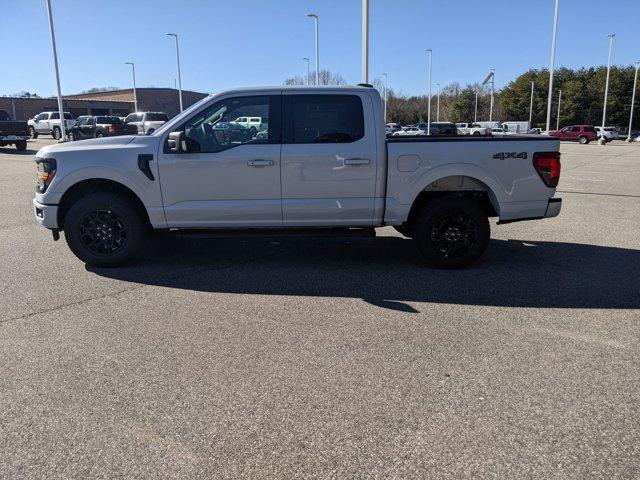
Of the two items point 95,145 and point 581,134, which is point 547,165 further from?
point 581,134

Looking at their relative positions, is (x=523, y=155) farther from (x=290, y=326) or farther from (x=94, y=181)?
(x=94, y=181)

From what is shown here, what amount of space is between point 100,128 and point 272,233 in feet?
116

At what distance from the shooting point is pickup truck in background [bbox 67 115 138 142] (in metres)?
36.4

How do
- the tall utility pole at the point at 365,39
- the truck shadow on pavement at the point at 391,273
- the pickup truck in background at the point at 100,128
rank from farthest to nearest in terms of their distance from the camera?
the pickup truck in background at the point at 100,128 → the tall utility pole at the point at 365,39 → the truck shadow on pavement at the point at 391,273

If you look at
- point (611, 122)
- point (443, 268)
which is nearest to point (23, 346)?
point (443, 268)

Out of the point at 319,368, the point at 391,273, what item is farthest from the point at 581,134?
the point at 319,368

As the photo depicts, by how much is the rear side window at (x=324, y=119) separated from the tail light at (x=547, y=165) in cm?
207

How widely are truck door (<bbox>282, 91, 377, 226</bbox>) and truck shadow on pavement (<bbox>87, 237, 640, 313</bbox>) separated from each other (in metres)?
0.73

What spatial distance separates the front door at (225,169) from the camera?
6.08 metres

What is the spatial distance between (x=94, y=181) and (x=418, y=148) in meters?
3.77

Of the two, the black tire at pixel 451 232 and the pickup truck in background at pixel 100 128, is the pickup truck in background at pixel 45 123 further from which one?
the black tire at pixel 451 232

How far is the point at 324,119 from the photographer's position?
6215 mm

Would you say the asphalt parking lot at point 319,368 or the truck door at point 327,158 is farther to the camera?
the truck door at point 327,158

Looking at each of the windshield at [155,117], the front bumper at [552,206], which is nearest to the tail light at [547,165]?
the front bumper at [552,206]
